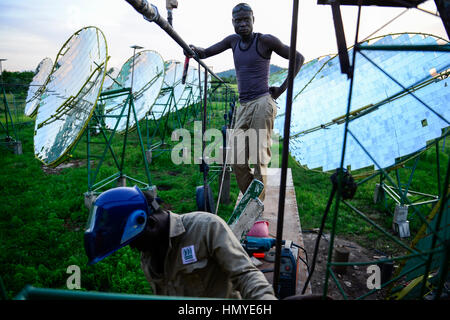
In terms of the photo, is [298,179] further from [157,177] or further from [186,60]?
[186,60]

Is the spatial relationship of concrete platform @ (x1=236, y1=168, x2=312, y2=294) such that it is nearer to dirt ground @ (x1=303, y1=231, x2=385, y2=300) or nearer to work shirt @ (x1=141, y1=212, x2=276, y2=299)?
dirt ground @ (x1=303, y1=231, x2=385, y2=300)

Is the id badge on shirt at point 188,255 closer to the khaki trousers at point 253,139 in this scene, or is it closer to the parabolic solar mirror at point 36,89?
the khaki trousers at point 253,139

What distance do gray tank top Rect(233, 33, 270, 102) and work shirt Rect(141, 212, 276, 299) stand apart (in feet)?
8.34

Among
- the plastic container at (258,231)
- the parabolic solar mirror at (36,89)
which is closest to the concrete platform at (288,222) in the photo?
the plastic container at (258,231)

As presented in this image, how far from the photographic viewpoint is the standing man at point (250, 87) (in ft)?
12.6

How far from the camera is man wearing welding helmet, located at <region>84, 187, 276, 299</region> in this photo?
177cm

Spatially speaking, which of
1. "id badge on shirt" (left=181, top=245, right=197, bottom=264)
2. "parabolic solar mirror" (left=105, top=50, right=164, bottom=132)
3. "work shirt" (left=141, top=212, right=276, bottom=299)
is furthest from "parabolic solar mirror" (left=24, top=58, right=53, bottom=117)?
"id badge on shirt" (left=181, top=245, right=197, bottom=264)

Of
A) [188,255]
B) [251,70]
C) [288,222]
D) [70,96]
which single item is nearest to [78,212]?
[70,96]

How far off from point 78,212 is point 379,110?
5.73 metres

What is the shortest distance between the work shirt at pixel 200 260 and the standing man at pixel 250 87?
2150 mm

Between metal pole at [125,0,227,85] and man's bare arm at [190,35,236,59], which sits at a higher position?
man's bare arm at [190,35,236,59]

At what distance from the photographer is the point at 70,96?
5.58 metres

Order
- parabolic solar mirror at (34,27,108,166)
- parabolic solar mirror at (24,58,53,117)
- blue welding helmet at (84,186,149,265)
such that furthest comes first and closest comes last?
parabolic solar mirror at (24,58,53,117) → parabolic solar mirror at (34,27,108,166) → blue welding helmet at (84,186,149,265)
